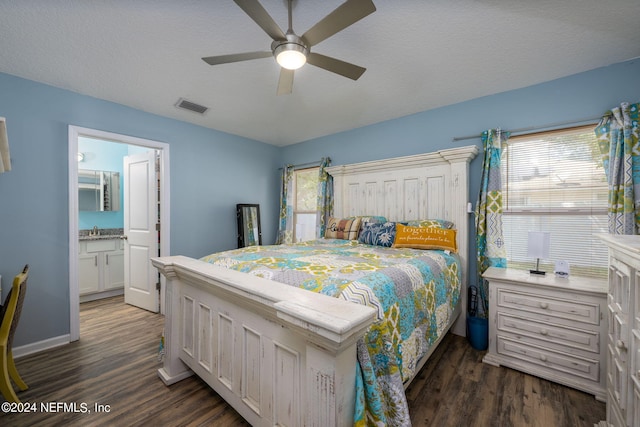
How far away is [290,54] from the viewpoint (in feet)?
5.22

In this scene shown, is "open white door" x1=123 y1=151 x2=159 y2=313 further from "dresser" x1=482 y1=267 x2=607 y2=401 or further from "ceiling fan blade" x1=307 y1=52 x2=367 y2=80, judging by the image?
"dresser" x1=482 y1=267 x2=607 y2=401

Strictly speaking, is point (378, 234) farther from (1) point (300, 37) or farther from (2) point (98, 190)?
(2) point (98, 190)

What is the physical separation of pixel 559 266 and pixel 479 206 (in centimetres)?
82

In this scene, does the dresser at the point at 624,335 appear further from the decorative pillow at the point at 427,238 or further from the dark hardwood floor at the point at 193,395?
the decorative pillow at the point at 427,238

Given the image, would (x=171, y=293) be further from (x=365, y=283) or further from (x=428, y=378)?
(x=428, y=378)

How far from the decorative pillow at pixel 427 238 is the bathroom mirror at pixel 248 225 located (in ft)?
7.91

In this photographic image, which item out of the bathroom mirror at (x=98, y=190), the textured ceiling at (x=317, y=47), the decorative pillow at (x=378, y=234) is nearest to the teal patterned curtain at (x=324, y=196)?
the decorative pillow at (x=378, y=234)

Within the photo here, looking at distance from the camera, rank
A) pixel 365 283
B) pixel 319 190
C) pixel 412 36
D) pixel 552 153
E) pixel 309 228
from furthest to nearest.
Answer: pixel 309 228
pixel 319 190
pixel 552 153
pixel 412 36
pixel 365 283

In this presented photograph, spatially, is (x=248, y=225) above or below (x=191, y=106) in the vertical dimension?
below

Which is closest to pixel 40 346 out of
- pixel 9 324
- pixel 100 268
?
pixel 9 324

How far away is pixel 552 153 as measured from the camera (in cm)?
247

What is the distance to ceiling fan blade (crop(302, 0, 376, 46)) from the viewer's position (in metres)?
1.26

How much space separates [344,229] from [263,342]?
2.09m

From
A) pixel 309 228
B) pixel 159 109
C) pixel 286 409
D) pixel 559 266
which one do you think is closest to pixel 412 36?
pixel 559 266
